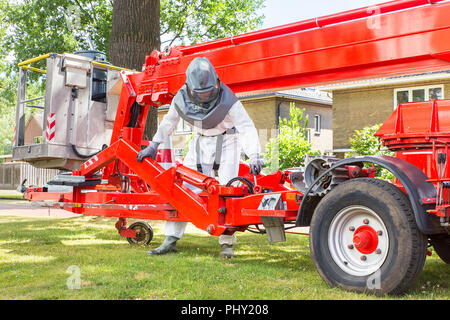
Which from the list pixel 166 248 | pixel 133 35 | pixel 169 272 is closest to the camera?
pixel 169 272

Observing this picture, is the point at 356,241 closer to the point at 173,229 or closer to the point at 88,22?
the point at 173,229

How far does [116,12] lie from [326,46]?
7.41m

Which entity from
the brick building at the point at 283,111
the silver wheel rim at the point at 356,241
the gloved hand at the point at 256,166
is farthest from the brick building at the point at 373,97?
the silver wheel rim at the point at 356,241

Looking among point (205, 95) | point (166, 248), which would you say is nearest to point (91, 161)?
point (166, 248)

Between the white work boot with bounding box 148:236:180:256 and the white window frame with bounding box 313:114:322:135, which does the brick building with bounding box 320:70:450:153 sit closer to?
the white window frame with bounding box 313:114:322:135

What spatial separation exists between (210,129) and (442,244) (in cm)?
277

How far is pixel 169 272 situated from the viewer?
4867mm

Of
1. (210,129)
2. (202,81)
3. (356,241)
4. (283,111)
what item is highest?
(283,111)

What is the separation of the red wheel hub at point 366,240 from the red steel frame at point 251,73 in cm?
80

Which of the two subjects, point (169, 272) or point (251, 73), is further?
point (251, 73)

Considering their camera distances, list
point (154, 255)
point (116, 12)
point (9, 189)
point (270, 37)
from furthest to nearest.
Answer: point (9, 189)
point (116, 12)
point (154, 255)
point (270, 37)
